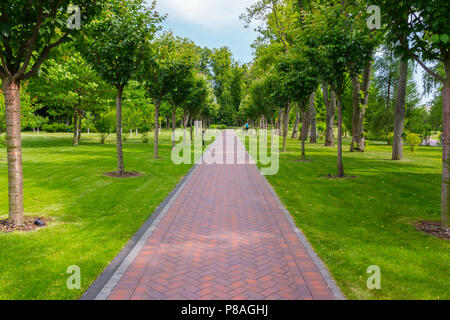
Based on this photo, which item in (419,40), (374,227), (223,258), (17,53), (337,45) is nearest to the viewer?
(223,258)

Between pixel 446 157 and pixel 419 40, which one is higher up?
pixel 419 40

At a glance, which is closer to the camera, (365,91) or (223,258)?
(223,258)

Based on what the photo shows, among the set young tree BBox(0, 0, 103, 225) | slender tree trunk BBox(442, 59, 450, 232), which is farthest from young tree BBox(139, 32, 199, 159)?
slender tree trunk BBox(442, 59, 450, 232)

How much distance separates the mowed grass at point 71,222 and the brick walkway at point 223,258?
2.28ft

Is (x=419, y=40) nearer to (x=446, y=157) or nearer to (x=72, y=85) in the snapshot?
(x=446, y=157)

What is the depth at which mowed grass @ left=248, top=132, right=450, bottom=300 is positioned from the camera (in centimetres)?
480

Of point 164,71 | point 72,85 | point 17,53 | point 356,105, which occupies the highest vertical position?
point 72,85

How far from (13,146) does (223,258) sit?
4.90m

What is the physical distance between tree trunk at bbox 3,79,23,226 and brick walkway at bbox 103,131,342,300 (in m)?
2.97

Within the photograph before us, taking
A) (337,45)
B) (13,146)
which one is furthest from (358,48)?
(13,146)

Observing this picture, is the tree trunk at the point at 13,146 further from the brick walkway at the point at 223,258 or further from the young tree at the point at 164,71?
the young tree at the point at 164,71

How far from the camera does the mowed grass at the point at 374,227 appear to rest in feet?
15.7

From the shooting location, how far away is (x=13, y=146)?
6.91 m

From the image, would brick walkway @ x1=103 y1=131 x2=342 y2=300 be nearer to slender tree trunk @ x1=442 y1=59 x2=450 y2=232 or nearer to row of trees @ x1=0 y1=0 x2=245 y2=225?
slender tree trunk @ x1=442 y1=59 x2=450 y2=232
